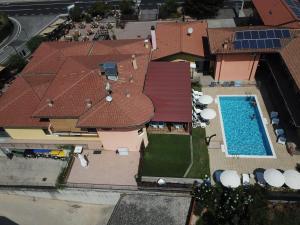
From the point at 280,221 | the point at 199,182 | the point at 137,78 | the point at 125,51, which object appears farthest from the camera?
the point at 125,51

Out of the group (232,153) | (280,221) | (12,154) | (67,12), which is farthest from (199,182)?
(67,12)

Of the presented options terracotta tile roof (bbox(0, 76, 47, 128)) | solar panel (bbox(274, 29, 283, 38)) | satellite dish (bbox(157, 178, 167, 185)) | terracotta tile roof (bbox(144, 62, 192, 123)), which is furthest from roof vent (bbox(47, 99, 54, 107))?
solar panel (bbox(274, 29, 283, 38))

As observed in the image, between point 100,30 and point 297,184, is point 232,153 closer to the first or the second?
point 297,184

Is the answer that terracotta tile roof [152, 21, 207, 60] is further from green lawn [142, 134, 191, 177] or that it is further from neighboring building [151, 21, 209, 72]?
green lawn [142, 134, 191, 177]

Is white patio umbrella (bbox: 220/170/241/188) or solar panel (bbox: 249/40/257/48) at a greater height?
solar panel (bbox: 249/40/257/48)

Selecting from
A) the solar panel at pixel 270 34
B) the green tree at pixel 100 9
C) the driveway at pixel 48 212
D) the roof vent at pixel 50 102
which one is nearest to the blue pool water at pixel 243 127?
the solar panel at pixel 270 34

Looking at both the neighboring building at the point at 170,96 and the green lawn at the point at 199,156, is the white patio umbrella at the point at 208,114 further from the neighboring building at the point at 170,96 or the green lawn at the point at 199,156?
the neighboring building at the point at 170,96
